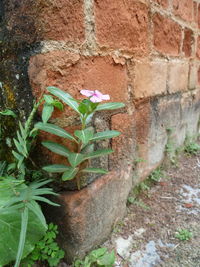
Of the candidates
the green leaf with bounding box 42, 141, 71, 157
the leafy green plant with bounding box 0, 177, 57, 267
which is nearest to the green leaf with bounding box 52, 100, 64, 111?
the green leaf with bounding box 42, 141, 71, 157

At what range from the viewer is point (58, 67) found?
→ 0.72 m

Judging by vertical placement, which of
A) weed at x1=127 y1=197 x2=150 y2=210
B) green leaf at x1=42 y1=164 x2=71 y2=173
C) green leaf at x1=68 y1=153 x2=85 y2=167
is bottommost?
weed at x1=127 y1=197 x2=150 y2=210

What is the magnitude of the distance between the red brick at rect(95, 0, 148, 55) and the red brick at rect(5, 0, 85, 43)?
0.12 m

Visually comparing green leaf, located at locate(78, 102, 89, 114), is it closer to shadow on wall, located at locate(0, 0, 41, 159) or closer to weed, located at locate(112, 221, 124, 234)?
shadow on wall, located at locate(0, 0, 41, 159)

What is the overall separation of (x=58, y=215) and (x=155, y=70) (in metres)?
0.94

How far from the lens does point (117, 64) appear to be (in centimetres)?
96

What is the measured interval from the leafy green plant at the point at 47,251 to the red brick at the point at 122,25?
0.76m

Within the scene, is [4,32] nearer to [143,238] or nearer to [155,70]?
[155,70]

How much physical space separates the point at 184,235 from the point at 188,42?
1387 mm

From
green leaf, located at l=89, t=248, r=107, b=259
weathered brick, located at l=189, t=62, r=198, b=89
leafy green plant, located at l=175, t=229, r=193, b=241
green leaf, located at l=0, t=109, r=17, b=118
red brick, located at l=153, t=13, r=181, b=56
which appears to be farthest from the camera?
weathered brick, located at l=189, t=62, r=198, b=89

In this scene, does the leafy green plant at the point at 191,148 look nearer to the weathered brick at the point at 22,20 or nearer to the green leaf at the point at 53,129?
the green leaf at the point at 53,129

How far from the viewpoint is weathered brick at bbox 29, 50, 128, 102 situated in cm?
70

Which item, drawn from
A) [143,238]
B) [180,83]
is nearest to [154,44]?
[180,83]

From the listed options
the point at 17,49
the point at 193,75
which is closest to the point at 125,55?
the point at 17,49
